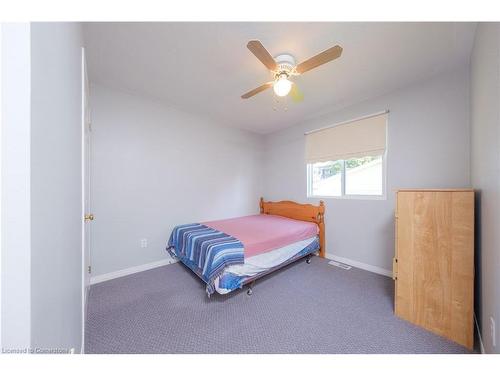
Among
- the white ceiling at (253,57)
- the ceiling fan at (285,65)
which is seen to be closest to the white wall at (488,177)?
the white ceiling at (253,57)

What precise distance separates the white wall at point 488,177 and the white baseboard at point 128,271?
129 inches

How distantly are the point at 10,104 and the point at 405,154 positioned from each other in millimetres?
3208

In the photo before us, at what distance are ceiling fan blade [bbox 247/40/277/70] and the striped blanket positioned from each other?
1.72 metres

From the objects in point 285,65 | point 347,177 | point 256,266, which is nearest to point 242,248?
point 256,266

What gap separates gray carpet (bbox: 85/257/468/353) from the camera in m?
1.43

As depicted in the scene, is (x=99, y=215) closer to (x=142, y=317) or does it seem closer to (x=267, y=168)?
(x=142, y=317)

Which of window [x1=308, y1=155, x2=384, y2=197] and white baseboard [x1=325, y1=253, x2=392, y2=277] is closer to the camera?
white baseboard [x1=325, y1=253, x2=392, y2=277]

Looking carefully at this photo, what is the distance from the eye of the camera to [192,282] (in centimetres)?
238

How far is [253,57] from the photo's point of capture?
1844mm

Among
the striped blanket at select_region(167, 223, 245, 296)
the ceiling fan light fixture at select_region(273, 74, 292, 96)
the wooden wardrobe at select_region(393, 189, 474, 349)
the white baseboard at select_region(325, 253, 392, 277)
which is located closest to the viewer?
the wooden wardrobe at select_region(393, 189, 474, 349)

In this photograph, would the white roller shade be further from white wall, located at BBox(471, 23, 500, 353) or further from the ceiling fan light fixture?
the ceiling fan light fixture

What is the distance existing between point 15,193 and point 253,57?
78.6 inches

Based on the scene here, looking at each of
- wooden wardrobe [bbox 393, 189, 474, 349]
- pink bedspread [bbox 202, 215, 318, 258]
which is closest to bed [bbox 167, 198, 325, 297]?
pink bedspread [bbox 202, 215, 318, 258]

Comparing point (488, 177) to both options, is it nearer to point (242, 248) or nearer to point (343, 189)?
point (343, 189)
